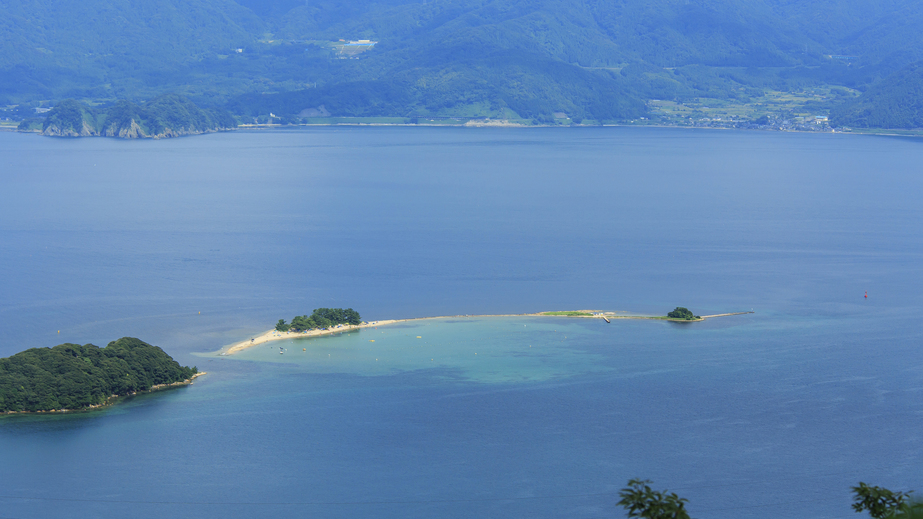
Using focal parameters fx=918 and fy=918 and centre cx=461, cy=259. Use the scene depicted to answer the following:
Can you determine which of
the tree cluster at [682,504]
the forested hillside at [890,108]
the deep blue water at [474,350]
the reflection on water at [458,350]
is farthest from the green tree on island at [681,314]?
the forested hillside at [890,108]

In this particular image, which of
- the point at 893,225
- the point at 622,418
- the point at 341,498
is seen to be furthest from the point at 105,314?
the point at 893,225

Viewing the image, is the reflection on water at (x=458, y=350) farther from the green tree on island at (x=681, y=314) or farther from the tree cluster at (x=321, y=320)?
the green tree on island at (x=681, y=314)

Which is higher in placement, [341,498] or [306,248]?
[306,248]

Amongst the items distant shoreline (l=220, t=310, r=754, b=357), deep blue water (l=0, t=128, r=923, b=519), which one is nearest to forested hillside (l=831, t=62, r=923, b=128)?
deep blue water (l=0, t=128, r=923, b=519)

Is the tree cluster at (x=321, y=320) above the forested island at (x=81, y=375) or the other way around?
above

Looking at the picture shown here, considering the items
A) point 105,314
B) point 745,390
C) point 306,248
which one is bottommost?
point 745,390

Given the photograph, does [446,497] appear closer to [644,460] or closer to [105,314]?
[644,460]
